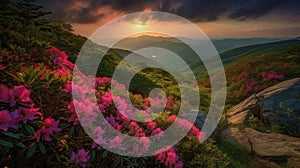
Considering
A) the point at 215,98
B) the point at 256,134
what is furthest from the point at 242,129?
the point at 215,98

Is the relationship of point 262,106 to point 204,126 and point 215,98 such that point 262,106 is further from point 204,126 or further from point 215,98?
point 215,98

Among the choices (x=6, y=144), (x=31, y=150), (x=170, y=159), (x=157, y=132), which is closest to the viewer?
(x=6, y=144)

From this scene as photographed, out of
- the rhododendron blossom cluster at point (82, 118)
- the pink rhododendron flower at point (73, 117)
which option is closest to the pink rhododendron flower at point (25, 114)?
the rhododendron blossom cluster at point (82, 118)

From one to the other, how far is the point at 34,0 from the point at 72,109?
904 cm

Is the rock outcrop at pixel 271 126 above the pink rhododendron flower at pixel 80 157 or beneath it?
beneath

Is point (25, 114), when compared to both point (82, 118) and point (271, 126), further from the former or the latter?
point (271, 126)

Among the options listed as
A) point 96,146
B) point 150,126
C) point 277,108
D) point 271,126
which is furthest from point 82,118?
point 277,108

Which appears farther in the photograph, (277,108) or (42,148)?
(277,108)

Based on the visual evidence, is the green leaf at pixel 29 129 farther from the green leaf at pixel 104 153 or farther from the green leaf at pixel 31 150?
the green leaf at pixel 104 153

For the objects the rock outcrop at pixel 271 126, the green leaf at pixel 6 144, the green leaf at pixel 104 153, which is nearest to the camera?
the green leaf at pixel 6 144

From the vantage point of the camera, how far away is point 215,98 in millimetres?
16047

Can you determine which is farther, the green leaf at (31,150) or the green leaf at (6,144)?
the green leaf at (31,150)

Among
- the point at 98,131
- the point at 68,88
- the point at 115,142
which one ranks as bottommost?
the point at 115,142

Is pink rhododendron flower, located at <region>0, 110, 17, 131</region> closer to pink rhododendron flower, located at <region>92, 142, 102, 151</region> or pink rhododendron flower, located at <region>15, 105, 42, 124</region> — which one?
pink rhododendron flower, located at <region>15, 105, 42, 124</region>
